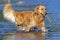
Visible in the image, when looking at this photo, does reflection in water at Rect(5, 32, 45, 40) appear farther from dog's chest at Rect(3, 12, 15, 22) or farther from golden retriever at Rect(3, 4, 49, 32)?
dog's chest at Rect(3, 12, 15, 22)

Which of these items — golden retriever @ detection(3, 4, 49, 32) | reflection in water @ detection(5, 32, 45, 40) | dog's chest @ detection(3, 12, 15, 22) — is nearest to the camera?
reflection in water @ detection(5, 32, 45, 40)

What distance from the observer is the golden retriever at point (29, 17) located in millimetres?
13617

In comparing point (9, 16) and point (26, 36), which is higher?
point (9, 16)

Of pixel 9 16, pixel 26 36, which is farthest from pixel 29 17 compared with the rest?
pixel 26 36

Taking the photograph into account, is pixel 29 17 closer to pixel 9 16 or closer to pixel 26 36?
pixel 9 16

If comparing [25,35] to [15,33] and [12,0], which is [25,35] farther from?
[12,0]

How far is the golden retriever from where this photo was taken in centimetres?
1362

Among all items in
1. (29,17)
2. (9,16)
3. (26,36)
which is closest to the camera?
(26,36)

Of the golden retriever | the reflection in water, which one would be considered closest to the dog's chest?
the golden retriever

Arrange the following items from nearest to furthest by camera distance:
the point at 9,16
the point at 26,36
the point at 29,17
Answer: the point at 26,36 < the point at 29,17 < the point at 9,16

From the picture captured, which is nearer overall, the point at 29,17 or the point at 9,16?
the point at 29,17

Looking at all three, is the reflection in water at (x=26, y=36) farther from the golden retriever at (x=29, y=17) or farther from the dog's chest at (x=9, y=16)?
the dog's chest at (x=9, y=16)

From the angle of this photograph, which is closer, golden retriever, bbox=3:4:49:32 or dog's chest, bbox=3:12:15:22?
golden retriever, bbox=3:4:49:32

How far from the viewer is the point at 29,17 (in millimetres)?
14016
